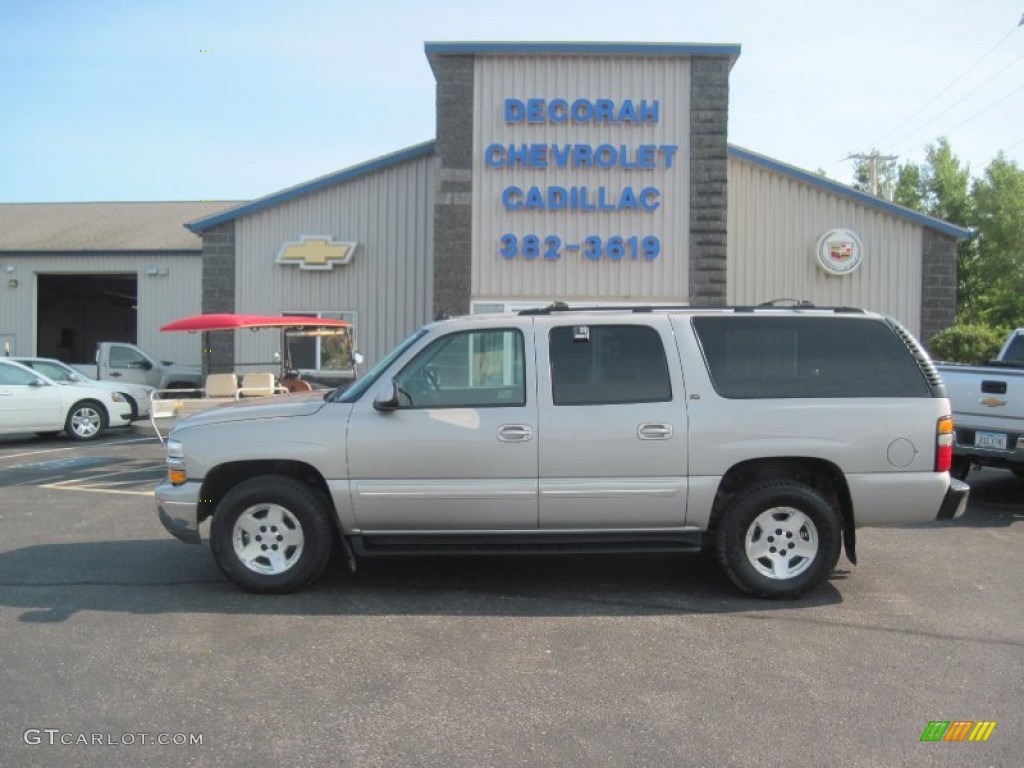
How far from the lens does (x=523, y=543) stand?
595 cm

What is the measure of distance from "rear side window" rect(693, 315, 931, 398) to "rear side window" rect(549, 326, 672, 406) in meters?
0.35

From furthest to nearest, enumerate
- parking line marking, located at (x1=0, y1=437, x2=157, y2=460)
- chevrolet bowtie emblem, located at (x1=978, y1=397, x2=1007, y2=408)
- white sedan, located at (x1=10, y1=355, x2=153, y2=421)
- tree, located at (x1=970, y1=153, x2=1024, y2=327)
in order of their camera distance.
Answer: tree, located at (x1=970, y1=153, x2=1024, y2=327) < white sedan, located at (x1=10, y1=355, x2=153, y2=421) < parking line marking, located at (x1=0, y1=437, x2=157, y2=460) < chevrolet bowtie emblem, located at (x1=978, y1=397, x2=1007, y2=408)

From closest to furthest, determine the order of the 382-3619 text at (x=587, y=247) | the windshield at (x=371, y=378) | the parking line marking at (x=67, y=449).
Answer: the windshield at (x=371, y=378), the parking line marking at (x=67, y=449), the 382-3619 text at (x=587, y=247)

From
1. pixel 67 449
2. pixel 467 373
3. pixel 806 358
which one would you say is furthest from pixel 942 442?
pixel 67 449

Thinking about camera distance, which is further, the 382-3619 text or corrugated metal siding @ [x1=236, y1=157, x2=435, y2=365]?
corrugated metal siding @ [x1=236, y1=157, x2=435, y2=365]

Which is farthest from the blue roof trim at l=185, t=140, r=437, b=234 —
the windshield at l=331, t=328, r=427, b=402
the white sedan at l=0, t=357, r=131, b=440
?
the windshield at l=331, t=328, r=427, b=402

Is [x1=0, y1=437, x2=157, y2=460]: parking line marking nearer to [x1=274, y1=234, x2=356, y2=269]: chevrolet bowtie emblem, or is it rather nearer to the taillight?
[x1=274, y1=234, x2=356, y2=269]: chevrolet bowtie emblem

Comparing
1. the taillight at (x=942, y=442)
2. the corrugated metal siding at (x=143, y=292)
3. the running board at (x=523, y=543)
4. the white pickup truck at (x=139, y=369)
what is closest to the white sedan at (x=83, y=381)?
the white pickup truck at (x=139, y=369)

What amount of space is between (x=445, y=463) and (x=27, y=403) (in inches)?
474

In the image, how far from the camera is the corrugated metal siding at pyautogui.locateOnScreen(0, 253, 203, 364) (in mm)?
25547

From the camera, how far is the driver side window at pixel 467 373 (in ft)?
19.5

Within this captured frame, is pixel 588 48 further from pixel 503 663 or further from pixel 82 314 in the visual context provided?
pixel 82 314

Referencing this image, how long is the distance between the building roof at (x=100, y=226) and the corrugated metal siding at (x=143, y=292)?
32 cm

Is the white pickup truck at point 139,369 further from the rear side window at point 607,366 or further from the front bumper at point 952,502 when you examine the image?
the front bumper at point 952,502
